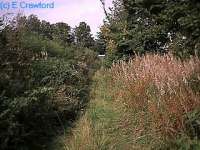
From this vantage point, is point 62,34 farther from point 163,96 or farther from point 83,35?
point 163,96

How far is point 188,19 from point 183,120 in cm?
296

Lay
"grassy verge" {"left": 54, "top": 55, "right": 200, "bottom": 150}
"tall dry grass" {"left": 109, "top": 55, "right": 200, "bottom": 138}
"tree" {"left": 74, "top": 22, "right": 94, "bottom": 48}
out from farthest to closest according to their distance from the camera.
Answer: "tree" {"left": 74, "top": 22, "right": 94, "bottom": 48}
"tall dry grass" {"left": 109, "top": 55, "right": 200, "bottom": 138}
"grassy verge" {"left": 54, "top": 55, "right": 200, "bottom": 150}

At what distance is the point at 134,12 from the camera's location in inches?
655

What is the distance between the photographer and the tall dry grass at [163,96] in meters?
6.85

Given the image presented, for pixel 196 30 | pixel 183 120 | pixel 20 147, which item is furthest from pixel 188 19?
pixel 20 147

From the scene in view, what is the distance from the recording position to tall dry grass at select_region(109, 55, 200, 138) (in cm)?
685

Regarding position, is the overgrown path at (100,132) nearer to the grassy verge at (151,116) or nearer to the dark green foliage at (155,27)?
the grassy verge at (151,116)

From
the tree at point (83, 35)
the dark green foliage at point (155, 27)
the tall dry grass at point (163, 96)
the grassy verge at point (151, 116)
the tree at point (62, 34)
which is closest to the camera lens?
the grassy verge at point (151, 116)

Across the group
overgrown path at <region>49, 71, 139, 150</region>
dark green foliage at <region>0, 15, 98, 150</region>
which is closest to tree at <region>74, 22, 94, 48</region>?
dark green foliage at <region>0, 15, 98, 150</region>

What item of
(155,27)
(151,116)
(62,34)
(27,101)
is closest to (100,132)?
(151,116)

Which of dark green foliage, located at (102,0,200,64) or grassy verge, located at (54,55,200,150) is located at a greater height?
dark green foliage, located at (102,0,200,64)

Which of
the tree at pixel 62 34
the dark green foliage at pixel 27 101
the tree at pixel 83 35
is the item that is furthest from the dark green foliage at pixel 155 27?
the tree at pixel 83 35

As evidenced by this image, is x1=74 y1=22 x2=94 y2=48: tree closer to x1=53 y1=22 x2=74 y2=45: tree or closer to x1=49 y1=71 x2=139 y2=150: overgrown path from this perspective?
x1=53 y1=22 x2=74 y2=45: tree

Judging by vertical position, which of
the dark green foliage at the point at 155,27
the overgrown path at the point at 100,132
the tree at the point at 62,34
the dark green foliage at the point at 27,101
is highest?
the tree at the point at 62,34
